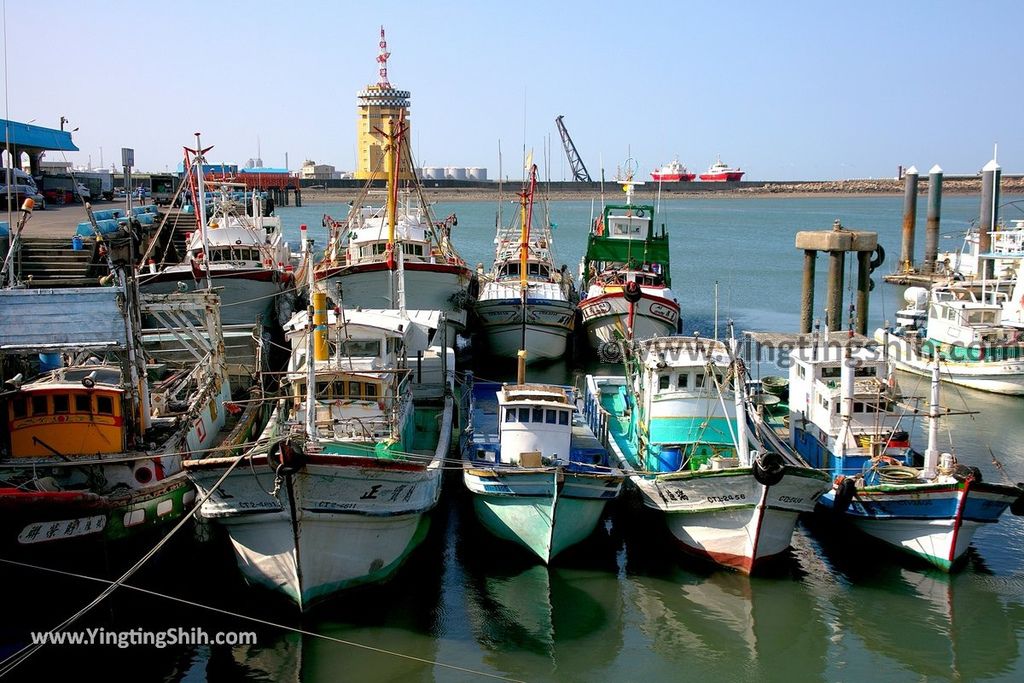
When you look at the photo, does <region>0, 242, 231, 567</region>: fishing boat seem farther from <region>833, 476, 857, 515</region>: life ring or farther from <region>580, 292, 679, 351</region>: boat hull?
<region>580, 292, 679, 351</region>: boat hull

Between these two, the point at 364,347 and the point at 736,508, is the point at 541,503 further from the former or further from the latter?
the point at 364,347

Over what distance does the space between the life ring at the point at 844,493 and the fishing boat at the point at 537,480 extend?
3829 millimetres

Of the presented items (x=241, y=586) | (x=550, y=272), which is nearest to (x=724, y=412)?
(x=241, y=586)

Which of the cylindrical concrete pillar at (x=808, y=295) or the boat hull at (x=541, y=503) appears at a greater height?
the cylindrical concrete pillar at (x=808, y=295)

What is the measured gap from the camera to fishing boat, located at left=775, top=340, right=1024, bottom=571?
55.7 feet

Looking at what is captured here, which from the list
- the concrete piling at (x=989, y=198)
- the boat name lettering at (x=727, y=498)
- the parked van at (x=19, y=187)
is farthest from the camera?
the concrete piling at (x=989, y=198)

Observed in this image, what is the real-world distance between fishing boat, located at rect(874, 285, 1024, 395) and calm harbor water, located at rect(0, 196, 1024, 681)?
37.8ft

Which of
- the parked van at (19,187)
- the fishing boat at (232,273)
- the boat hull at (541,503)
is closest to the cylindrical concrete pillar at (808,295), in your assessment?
the fishing boat at (232,273)

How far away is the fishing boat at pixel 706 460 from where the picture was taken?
55.5ft

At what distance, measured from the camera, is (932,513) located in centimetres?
1714

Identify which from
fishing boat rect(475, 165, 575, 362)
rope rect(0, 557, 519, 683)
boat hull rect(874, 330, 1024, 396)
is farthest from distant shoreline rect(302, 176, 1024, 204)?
rope rect(0, 557, 519, 683)

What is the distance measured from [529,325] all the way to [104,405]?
61.3 feet

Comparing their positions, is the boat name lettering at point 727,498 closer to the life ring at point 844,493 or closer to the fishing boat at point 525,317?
the life ring at point 844,493

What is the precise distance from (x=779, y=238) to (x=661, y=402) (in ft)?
271
